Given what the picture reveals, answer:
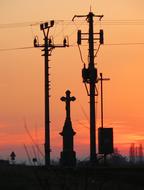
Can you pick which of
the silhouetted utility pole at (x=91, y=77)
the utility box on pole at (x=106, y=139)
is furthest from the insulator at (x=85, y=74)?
the utility box on pole at (x=106, y=139)

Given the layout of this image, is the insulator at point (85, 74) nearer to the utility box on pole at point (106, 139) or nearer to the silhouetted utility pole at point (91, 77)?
the silhouetted utility pole at point (91, 77)

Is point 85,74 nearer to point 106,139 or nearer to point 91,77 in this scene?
point 91,77

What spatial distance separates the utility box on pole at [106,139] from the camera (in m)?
52.0

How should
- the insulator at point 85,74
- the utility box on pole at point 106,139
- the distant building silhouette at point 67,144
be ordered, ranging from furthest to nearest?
1. the insulator at point 85,74
2. the distant building silhouette at point 67,144
3. the utility box on pole at point 106,139

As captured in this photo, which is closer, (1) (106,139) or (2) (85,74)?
(1) (106,139)

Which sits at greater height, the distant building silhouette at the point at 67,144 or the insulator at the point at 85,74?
the insulator at the point at 85,74

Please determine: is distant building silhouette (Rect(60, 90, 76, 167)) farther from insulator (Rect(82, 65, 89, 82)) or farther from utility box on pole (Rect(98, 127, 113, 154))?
insulator (Rect(82, 65, 89, 82))

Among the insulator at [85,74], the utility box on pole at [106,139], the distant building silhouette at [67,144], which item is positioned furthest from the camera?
the insulator at [85,74]

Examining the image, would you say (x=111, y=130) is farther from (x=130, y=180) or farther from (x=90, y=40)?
(x=130, y=180)

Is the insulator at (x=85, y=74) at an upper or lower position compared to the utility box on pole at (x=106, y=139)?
upper

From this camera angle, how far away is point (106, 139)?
52094mm

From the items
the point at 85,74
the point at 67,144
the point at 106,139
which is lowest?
the point at 67,144

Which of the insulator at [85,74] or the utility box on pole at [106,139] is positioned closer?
the utility box on pole at [106,139]

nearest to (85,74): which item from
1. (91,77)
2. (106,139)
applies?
(91,77)
